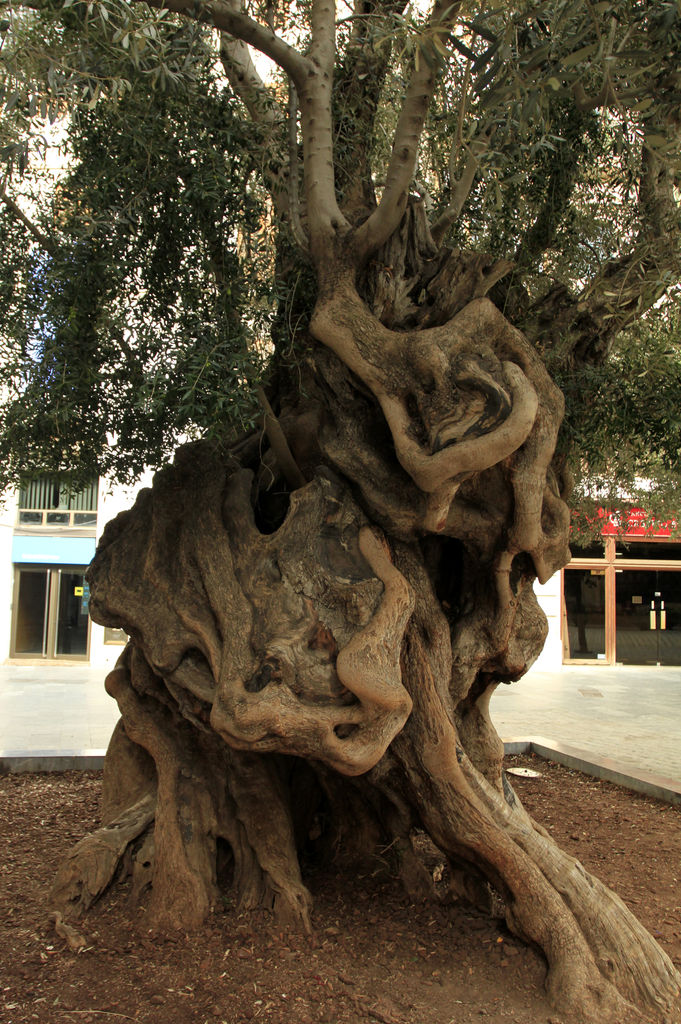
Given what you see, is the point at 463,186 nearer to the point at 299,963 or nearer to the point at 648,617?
the point at 299,963

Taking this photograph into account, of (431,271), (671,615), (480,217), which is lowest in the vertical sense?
(671,615)

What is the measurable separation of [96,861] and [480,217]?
5.12 m

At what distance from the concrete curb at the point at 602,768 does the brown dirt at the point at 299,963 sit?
94.5 inches

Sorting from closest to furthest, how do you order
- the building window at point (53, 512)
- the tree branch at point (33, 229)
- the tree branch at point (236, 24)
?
the tree branch at point (236, 24)
the tree branch at point (33, 229)
the building window at point (53, 512)

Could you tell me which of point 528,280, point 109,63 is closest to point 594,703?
point 528,280

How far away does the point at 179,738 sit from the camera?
504 cm

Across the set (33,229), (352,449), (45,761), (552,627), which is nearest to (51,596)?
(45,761)

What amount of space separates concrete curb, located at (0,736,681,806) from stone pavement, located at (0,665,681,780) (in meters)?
0.10

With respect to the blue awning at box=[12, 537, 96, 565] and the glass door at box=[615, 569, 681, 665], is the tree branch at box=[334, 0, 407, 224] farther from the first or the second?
the glass door at box=[615, 569, 681, 665]

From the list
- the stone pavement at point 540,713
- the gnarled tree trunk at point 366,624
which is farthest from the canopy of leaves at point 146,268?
the stone pavement at point 540,713

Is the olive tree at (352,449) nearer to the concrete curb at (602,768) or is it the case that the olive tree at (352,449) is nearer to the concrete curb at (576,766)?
the concrete curb at (576,766)

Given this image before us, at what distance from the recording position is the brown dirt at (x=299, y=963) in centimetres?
382

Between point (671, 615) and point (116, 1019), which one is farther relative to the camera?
point (671, 615)

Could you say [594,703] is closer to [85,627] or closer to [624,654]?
[624,654]
